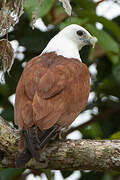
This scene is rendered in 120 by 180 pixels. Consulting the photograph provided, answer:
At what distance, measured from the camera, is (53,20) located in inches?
210

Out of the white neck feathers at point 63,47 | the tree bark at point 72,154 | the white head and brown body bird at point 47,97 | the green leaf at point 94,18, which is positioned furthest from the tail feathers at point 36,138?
the green leaf at point 94,18

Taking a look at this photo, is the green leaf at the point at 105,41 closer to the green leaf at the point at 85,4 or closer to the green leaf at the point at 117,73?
the green leaf at the point at 85,4

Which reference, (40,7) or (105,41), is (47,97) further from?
(105,41)

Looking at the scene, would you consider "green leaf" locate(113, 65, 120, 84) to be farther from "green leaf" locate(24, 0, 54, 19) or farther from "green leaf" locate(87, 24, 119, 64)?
"green leaf" locate(24, 0, 54, 19)

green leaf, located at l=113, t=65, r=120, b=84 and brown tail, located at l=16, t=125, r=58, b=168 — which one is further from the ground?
brown tail, located at l=16, t=125, r=58, b=168

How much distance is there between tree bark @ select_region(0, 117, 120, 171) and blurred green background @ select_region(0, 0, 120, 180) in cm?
77

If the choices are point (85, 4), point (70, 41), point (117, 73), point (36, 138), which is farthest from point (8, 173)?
point (85, 4)

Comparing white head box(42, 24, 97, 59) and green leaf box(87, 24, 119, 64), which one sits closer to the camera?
green leaf box(87, 24, 119, 64)

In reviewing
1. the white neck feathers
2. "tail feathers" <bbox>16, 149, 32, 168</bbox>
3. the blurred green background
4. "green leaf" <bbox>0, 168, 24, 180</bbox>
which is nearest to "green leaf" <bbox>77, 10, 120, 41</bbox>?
the blurred green background

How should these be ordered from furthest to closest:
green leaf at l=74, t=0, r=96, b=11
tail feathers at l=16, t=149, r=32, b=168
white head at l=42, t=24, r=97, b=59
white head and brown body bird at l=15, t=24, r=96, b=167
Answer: green leaf at l=74, t=0, r=96, b=11, white head at l=42, t=24, r=97, b=59, white head and brown body bird at l=15, t=24, r=96, b=167, tail feathers at l=16, t=149, r=32, b=168

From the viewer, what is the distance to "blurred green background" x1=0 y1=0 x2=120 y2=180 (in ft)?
16.4

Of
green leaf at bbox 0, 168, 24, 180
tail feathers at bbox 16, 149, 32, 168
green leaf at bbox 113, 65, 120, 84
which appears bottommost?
green leaf at bbox 113, 65, 120, 84

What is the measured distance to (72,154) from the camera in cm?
393

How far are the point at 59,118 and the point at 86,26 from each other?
126 cm
